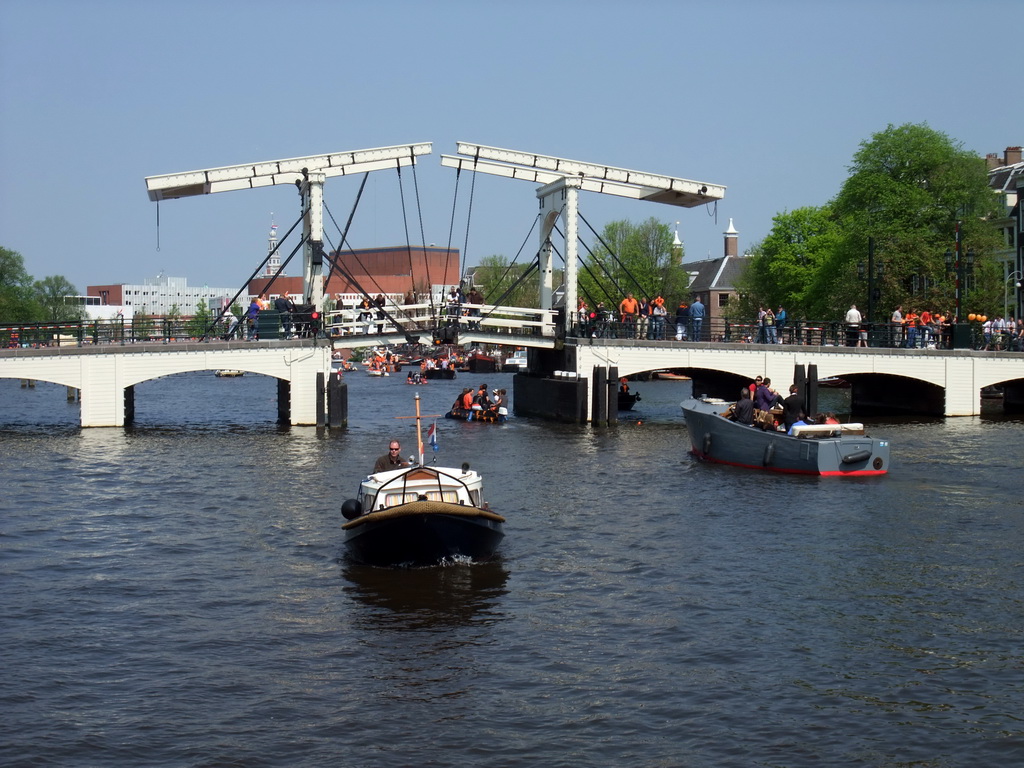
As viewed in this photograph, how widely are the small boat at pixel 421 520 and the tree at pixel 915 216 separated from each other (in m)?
42.8

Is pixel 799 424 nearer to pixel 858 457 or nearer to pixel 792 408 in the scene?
pixel 792 408

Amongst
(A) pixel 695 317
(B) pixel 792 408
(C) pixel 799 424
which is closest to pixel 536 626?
(C) pixel 799 424

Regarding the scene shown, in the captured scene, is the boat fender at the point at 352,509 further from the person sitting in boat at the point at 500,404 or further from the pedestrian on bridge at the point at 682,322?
the pedestrian on bridge at the point at 682,322

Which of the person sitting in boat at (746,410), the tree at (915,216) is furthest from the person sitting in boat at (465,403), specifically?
the tree at (915,216)

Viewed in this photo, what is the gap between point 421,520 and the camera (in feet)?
51.7

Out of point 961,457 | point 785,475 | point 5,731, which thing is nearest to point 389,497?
point 5,731

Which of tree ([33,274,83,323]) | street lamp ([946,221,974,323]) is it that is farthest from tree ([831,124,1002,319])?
tree ([33,274,83,323])

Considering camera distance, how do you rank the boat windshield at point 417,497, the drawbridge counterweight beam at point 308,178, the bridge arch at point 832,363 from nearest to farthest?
the boat windshield at point 417,497, the drawbridge counterweight beam at point 308,178, the bridge arch at point 832,363

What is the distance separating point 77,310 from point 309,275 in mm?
109876

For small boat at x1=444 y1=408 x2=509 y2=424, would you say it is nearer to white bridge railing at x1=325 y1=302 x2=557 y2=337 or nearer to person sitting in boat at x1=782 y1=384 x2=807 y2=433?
white bridge railing at x1=325 y1=302 x2=557 y2=337

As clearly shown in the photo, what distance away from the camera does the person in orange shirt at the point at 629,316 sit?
39013 mm

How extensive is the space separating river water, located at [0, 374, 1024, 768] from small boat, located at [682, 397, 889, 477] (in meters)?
0.62

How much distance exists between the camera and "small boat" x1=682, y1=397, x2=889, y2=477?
24.9 metres

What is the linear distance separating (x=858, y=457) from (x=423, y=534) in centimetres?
1203
